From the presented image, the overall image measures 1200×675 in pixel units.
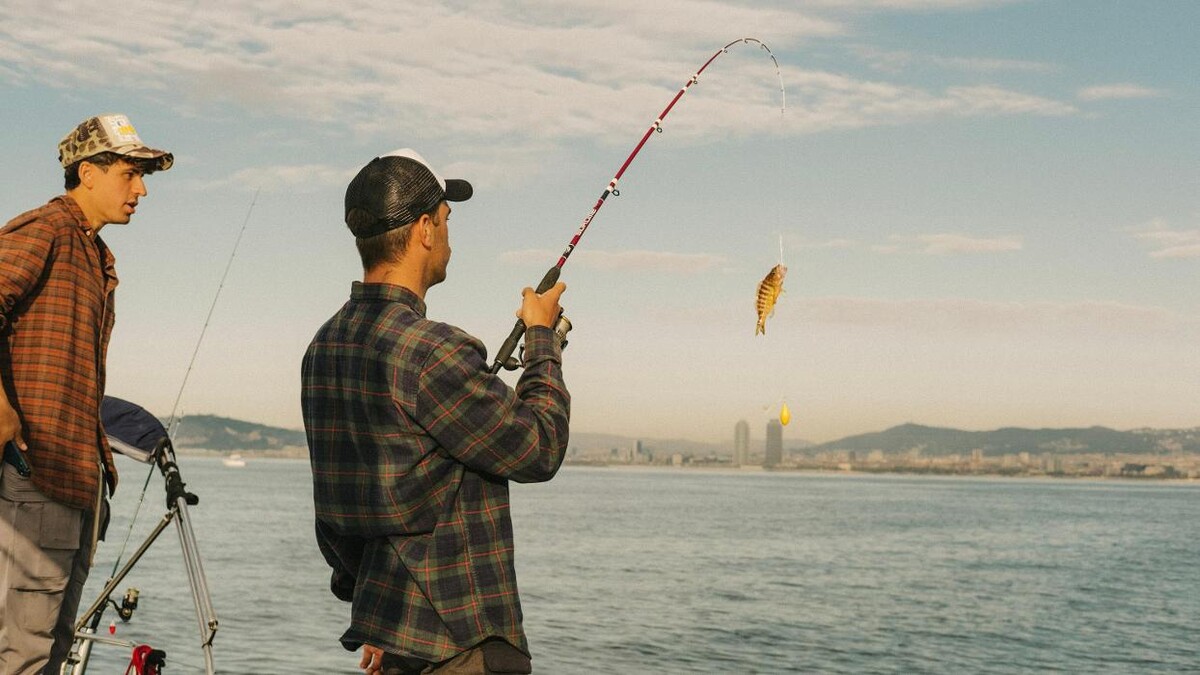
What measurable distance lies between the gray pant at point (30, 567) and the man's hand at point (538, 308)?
1600 mm

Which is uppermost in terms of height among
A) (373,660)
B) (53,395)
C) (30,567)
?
(53,395)

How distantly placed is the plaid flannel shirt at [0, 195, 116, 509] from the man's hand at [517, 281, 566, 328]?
144 centimetres

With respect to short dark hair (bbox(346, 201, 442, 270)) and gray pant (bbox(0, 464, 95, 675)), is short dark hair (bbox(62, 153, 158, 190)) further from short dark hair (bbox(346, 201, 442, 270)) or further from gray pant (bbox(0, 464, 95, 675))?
short dark hair (bbox(346, 201, 442, 270))

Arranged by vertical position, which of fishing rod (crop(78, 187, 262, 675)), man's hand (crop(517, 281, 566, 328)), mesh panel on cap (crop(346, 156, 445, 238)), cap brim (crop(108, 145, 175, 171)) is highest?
cap brim (crop(108, 145, 175, 171))

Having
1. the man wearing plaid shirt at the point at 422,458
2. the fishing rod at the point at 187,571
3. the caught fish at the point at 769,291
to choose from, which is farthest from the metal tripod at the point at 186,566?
the caught fish at the point at 769,291

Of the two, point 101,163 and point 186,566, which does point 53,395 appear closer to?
point 101,163

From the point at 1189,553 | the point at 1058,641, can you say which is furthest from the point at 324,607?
the point at 1189,553

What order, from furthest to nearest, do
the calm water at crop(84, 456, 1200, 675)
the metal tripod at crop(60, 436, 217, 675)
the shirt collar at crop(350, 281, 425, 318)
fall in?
1. the calm water at crop(84, 456, 1200, 675)
2. the metal tripod at crop(60, 436, 217, 675)
3. the shirt collar at crop(350, 281, 425, 318)

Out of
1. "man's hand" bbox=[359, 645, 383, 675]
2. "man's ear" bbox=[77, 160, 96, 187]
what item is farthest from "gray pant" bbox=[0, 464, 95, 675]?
"man's hand" bbox=[359, 645, 383, 675]

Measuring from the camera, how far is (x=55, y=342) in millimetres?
3344

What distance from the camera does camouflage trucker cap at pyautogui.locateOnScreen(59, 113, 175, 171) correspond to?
11.7 ft

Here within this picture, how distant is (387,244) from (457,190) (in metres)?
0.22

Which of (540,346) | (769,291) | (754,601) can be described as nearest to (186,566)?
(540,346)

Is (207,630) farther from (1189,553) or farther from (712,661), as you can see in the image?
(1189,553)
